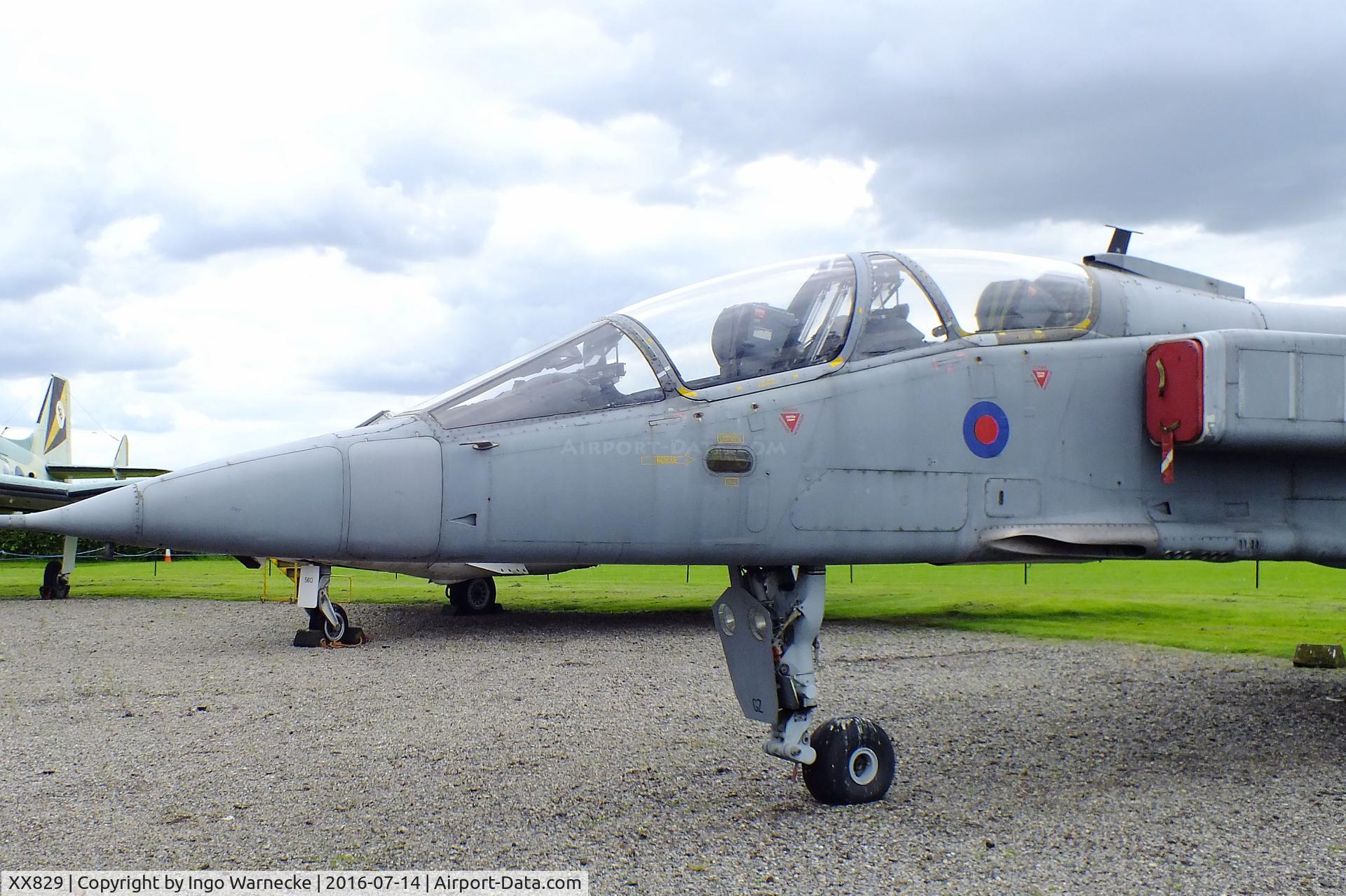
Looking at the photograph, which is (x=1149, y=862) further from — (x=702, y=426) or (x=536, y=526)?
(x=536, y=526)

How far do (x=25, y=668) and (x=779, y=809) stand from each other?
29.5ft

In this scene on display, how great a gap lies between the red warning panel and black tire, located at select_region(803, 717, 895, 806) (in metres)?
2.03

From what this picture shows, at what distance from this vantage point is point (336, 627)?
40.1 feet

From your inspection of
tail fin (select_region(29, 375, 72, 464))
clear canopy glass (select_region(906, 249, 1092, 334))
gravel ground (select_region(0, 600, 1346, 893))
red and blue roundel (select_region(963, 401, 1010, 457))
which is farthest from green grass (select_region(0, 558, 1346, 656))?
red and blue roundel (select_region(963, 401, 1010, 457))

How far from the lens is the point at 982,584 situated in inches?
798

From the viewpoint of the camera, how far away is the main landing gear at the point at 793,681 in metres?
4.77

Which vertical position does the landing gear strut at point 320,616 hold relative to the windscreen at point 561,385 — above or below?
below

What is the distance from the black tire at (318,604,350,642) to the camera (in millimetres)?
12133

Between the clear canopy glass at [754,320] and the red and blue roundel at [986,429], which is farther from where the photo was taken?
the red and blue roundel at [986,429]

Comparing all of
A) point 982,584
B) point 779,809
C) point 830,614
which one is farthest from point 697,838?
point 982,584

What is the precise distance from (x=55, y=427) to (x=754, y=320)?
94.7 ft

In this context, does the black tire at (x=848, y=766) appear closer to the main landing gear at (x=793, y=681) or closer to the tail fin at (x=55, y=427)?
the main landing gear at (x=793, y=681)

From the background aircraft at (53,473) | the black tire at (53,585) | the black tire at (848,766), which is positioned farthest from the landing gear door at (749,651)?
the black tire at (53,585)

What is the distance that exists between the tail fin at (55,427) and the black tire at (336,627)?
63.5 ft
